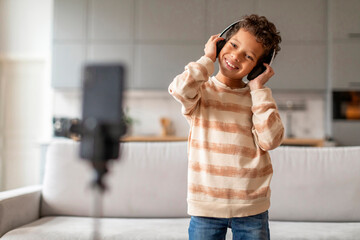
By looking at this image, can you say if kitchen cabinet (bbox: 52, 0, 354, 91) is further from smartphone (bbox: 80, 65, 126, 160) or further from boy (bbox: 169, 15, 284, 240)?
smartphone (bbox: 80, 65, 126, 160)

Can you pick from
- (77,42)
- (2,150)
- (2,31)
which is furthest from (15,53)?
(2,150)

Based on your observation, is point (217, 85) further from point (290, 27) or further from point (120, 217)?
point (290, 27)

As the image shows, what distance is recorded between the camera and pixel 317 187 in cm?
197

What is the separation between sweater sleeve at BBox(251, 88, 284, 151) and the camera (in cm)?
108

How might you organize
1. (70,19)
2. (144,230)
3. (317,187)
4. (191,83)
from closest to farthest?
(191,83) < (144,230) < (317,187) < (70,19)

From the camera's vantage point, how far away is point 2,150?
4.78m

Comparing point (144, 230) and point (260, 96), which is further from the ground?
point (260, 96)

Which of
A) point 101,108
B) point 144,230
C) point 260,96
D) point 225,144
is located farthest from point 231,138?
point 144,230

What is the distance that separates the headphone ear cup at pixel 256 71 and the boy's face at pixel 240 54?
39mm

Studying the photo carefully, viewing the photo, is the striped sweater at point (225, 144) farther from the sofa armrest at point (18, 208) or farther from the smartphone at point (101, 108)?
the sofa armrest at point (18, 208)

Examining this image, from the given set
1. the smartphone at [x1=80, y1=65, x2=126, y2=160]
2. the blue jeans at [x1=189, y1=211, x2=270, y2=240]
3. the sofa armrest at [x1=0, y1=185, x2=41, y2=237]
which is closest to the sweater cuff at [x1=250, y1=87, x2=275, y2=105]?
the blue jeans at [x1=189, y1=211, x2=270, y2=240]

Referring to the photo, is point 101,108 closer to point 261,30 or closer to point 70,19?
point 261,30

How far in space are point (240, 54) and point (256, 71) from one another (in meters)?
0.10

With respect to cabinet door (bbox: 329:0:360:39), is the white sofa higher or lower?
lower
